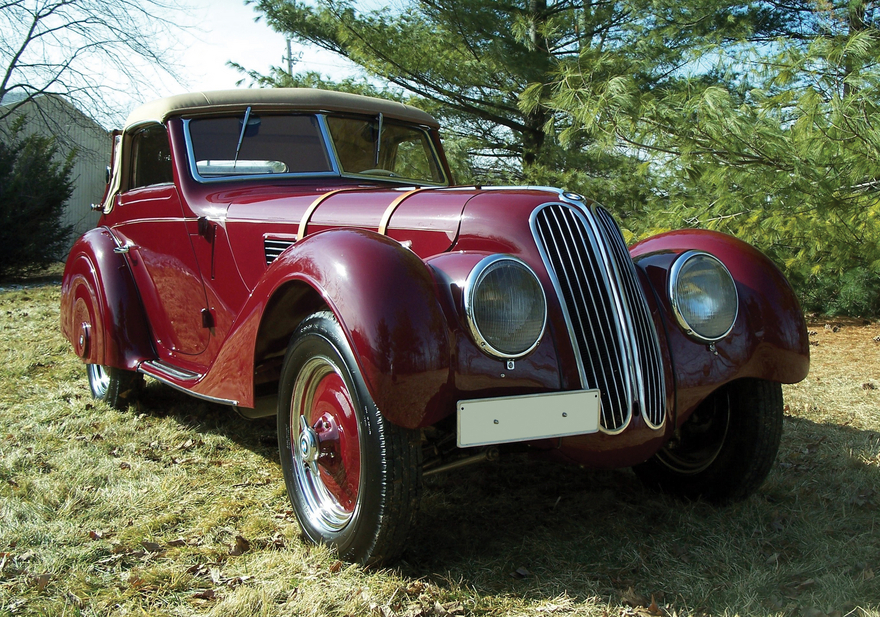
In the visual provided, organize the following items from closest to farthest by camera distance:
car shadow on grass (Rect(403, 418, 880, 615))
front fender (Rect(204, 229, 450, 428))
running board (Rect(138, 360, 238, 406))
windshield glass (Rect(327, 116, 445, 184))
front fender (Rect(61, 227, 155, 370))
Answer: front fender (Rect(204, 229, 450, 428))
car shadow on grass (Rect(403, 418, 880, 615))
running board (Rect(138, 360, 238, 406))
windshield glass (Rect(327, 116, 445, 184))
front fender (Rect(61, 227, 155, 370))

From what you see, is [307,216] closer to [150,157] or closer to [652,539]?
[150,157]

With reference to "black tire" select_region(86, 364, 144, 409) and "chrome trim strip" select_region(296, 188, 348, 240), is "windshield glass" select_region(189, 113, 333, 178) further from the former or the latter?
"black tire" select_region(86, 364, 144, 409)

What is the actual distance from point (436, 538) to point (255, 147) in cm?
218

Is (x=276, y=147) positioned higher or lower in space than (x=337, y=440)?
higher

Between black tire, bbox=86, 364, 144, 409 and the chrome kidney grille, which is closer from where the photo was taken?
the chrome kidney grille

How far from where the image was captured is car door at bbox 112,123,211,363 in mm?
3748

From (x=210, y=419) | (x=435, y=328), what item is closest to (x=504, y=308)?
(x=435, y=328)

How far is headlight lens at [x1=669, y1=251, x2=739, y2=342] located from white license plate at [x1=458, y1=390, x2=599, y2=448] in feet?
→ 1.97

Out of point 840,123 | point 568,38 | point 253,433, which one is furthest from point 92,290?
point 568,38

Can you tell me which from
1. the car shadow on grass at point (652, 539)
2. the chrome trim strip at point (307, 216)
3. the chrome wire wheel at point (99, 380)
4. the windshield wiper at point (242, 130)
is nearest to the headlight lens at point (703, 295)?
the car shadow on grass at point (652, 539)

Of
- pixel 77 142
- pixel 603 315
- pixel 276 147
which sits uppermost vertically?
pixel 77 142

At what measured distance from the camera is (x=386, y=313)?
2154mm

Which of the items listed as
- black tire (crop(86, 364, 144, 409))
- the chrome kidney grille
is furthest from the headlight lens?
black tire (crop(86, 364, 144, 409))

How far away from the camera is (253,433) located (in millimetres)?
4066
